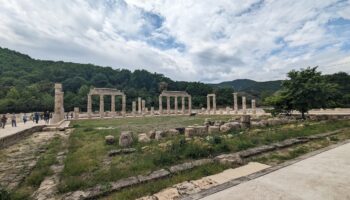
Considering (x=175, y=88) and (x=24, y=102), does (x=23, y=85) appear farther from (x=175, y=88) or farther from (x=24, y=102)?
(x=175, y=88)

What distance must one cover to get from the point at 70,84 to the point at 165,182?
93.2 meters

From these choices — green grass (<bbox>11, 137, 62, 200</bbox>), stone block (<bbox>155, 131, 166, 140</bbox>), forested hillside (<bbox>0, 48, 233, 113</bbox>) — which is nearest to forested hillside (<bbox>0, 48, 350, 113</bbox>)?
forested hillside (<bbox>0, 48, 233, 113</bbox>)

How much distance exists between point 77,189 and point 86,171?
1238mm

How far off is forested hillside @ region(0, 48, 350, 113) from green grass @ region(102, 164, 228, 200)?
41757 mm

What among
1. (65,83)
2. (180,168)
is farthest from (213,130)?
(65,83)

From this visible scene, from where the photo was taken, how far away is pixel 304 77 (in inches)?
680

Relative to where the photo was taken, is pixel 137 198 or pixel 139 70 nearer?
pixel 137 198

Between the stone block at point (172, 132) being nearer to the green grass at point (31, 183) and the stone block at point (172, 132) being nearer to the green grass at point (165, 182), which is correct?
the green grass at point (165, 182)

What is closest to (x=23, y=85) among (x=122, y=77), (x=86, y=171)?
(x=122, y=77)

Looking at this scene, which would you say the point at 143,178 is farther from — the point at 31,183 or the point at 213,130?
the point at 213,130

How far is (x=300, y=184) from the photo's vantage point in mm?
3799

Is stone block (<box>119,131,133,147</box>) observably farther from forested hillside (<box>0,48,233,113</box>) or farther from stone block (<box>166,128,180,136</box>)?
forested hillside (<box>0,48,233,113</box>)

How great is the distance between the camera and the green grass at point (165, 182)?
382cm

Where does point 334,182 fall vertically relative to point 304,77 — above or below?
below
